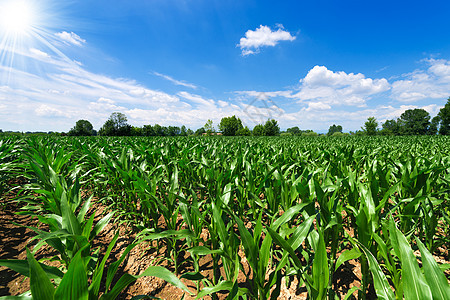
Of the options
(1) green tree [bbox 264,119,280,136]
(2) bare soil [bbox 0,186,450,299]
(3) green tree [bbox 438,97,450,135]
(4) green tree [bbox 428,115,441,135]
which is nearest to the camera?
(2) bare soil [bbox 0,186,450,299]

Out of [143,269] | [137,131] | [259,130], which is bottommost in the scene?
[143,269]

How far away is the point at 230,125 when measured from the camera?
253ft

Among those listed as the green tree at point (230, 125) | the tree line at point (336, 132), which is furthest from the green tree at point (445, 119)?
the green tree at point (230, 125)

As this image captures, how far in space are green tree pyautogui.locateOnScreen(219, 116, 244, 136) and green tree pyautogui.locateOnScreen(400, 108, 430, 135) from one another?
201 ft

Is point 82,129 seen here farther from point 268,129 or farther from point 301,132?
point 301,132

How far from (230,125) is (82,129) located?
56477 millimetres

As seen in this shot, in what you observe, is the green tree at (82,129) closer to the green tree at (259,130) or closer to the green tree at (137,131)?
the green tree at (137,131)

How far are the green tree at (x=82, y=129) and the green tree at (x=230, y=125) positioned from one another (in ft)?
169

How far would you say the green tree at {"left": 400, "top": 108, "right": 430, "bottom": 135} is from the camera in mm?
61125

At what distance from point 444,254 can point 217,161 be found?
10.7 feet

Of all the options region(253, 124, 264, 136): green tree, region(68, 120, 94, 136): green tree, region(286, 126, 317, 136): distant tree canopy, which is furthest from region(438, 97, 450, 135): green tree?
region(68, 120, 94, 136): green tree

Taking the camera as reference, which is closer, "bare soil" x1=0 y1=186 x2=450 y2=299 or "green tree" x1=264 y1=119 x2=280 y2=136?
"bare soil" x1=0 y1=186 x2=450 y2=299

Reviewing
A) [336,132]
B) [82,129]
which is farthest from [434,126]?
[82,129]

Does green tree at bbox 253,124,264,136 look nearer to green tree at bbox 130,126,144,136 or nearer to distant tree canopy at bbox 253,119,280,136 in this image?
distant tree canopy at bbox 253,119,280,136
